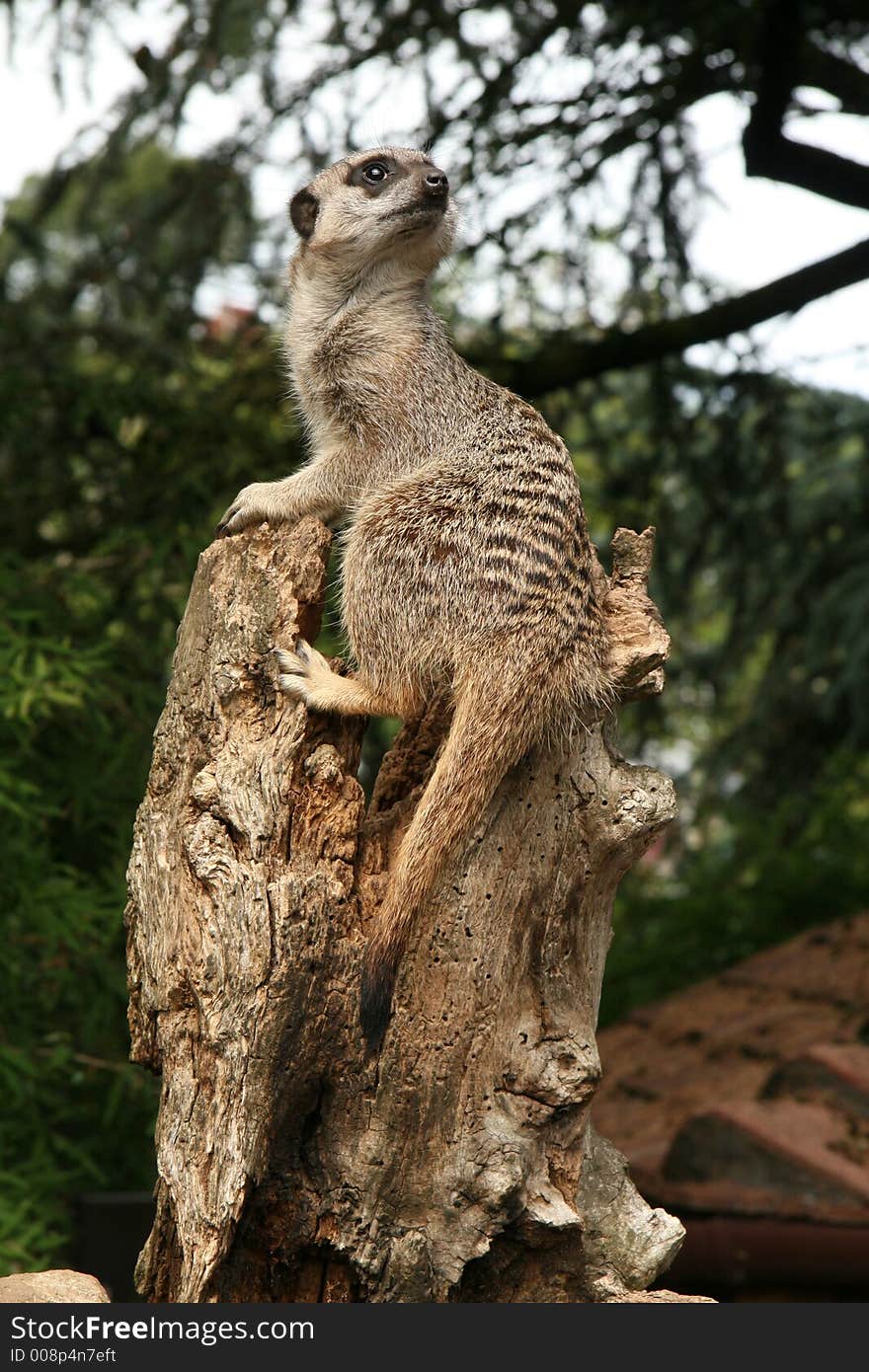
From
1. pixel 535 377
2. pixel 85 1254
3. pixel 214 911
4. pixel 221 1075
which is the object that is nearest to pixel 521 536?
pixel 214 911

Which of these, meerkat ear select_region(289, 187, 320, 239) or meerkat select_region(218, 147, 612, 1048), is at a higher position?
meerkat ear select_region(289, 187, 320, 239)

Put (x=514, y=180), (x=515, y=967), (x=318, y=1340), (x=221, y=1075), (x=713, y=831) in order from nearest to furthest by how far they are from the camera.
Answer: (x=318, y=1340), (x=221, y=1075), (x=515, y=967), (x=514, y=180), (x=713, y=831)

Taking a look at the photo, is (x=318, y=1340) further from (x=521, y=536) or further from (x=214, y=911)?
(x=521, y=536)

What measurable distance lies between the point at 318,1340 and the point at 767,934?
14.5 feet

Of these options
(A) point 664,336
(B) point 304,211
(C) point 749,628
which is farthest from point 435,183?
(C) point 749,628

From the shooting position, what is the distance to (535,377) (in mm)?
4273

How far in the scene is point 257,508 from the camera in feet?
8.09

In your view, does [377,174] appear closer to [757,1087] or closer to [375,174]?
[375,174]

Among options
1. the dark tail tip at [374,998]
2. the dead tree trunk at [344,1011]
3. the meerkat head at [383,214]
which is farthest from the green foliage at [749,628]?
the dark tail tip at [374,998]

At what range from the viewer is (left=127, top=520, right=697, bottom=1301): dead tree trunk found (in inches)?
79.4

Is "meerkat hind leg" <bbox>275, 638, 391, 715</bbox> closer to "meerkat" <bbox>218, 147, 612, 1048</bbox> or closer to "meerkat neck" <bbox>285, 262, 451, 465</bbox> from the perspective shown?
"meerkat" <bbox>218, 147, 612, 1048</bbox>

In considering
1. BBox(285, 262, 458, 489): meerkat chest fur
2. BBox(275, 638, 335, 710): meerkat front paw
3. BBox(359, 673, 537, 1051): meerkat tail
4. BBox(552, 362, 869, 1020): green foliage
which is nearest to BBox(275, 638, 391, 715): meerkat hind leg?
BBox(275, 638, 335, 710): meerkat front paw

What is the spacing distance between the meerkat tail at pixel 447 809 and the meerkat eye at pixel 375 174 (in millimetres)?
1215

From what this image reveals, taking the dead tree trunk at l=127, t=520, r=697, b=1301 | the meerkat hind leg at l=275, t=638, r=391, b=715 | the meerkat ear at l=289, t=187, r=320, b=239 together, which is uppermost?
the meerkat ear at l=289, t=187, r=320, b=239
